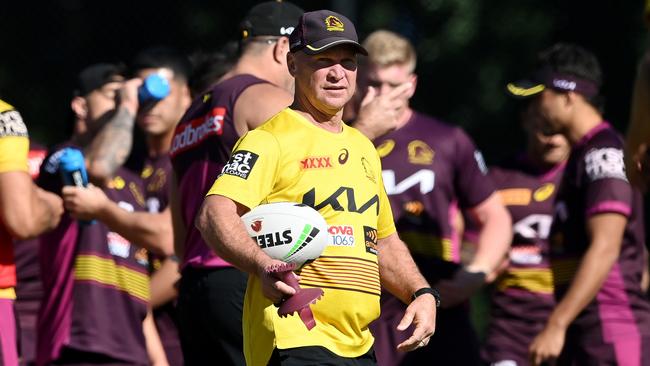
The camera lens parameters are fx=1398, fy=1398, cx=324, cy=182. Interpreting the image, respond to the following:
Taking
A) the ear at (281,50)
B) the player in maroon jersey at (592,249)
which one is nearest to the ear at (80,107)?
the ear at (281,50)

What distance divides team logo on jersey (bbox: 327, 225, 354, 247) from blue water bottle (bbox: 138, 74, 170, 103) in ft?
8.41

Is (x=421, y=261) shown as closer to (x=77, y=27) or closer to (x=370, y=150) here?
(x=370, y=150)

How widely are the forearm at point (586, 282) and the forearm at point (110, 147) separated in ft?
7.65

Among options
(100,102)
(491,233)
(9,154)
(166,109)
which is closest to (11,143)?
(9,154)

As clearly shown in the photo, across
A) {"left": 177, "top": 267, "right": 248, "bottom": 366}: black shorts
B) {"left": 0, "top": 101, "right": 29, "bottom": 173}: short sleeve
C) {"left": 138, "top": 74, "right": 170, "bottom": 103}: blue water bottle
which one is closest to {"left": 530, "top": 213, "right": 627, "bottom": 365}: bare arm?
{"left": 177, "top": 267, "right": 248, "bottom": 366}: black shorts

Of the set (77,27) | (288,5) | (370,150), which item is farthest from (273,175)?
(77,27)

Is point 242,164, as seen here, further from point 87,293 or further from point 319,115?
point 87,293

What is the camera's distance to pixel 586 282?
6918mm

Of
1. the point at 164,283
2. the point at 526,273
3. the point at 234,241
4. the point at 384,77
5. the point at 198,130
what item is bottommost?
the point at 526,273

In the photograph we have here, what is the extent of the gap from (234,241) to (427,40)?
5798mm

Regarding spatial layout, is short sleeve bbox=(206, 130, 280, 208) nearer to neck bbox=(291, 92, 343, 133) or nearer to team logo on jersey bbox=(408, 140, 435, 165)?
neck bbox=(291, 92, 343, 133)

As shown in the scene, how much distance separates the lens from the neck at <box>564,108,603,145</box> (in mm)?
7480

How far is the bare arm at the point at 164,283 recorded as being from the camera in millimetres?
7691

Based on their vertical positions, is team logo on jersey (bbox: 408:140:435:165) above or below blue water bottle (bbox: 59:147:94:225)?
below
